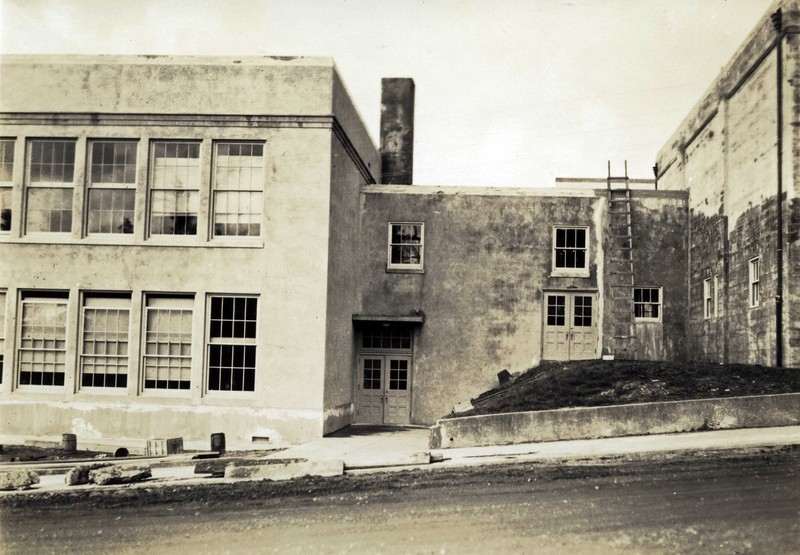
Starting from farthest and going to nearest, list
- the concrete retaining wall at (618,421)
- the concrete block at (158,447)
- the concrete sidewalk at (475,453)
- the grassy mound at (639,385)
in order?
1. the concrete block at (158,447)
2. the grassy mound at (639,385)
3. the concrete retaining wall at (618,421)
4. the concrete sidewalk at (475,453)

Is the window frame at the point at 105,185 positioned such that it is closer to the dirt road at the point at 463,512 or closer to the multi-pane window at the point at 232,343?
the multi-pane window at the point at 232,343

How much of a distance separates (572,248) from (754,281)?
5595 millimetres

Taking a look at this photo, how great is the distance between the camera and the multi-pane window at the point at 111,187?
1892cm

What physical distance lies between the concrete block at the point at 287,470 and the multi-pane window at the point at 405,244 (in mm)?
10811

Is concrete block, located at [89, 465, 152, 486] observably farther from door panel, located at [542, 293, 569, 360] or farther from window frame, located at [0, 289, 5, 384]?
door panel, located at [542, 293, 569, 360]

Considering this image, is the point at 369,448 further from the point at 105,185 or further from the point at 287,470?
the point at 105,185

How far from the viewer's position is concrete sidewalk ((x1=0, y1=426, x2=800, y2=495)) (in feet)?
42.0

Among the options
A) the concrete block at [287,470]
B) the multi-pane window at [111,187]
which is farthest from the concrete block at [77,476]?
the multi-pane window at [111,187]

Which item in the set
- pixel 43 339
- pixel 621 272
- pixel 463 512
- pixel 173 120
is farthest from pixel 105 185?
pixel 621 272

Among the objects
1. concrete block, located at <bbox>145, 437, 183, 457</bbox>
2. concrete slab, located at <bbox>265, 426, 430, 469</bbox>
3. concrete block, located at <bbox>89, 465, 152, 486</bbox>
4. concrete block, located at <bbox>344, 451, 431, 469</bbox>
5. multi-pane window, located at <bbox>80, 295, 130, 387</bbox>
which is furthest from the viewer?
multi-pane window, located at <bbox>80, 295, 130, 387</bbox>

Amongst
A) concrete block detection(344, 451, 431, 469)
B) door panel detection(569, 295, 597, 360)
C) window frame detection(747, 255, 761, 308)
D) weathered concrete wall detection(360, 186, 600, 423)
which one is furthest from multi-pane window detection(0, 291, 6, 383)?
window frame detection(747, 255, 761, 308)

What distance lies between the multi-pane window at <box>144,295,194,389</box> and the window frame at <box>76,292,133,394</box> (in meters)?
0.40

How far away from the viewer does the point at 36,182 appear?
1903 centimetres

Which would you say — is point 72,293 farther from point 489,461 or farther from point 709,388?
point 709,388
